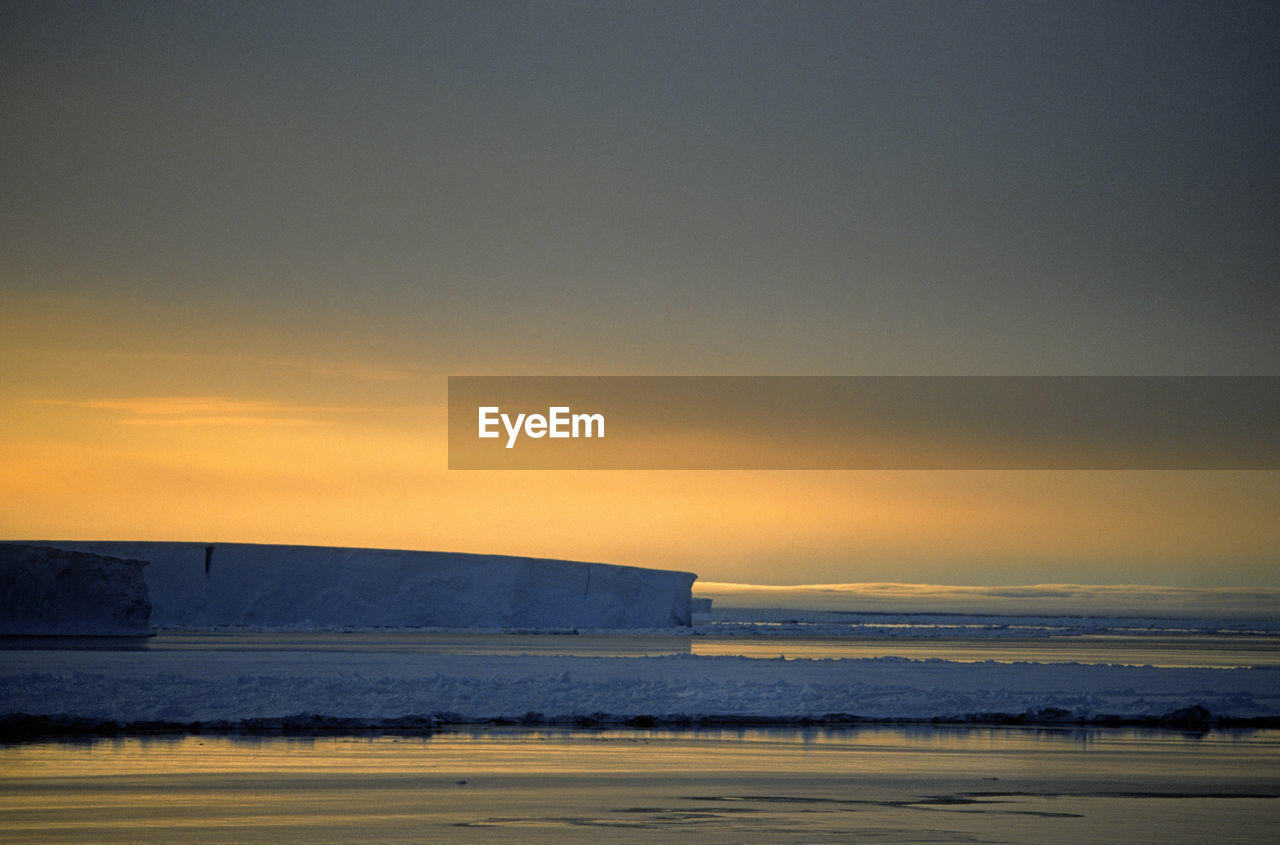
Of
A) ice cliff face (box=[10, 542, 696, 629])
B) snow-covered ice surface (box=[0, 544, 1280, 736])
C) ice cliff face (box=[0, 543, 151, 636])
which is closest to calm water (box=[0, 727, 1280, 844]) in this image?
snow-covered ice surface (box=[0, 544, 1280, 736])

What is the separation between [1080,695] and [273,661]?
11533 mm

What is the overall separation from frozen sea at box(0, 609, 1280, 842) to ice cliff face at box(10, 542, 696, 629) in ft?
67.0

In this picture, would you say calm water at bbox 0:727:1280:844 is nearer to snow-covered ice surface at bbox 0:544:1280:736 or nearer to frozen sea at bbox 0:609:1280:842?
frozen sea at bbox 0:609:1280:842

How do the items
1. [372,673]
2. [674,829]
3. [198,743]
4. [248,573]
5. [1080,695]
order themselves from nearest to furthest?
[674,829] < [198,743] < [1080,695] < [372,673] < [248,573]

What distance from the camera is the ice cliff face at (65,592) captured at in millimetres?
30922

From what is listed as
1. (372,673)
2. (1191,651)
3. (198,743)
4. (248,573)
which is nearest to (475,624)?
(248,573)

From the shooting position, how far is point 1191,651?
102ft

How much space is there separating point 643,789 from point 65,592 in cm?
2697

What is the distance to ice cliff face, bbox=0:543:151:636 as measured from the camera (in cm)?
3092

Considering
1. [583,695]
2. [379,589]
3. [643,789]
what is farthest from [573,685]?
[379,589]

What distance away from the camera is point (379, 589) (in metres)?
39.8

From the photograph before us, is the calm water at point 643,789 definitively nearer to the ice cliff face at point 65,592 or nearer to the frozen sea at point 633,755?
the frozen sea at point 633,755

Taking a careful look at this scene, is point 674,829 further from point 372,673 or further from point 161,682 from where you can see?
point 372,673

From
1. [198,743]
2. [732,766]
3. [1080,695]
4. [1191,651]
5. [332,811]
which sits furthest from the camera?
[1191,651]
